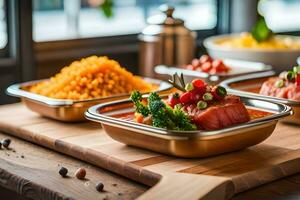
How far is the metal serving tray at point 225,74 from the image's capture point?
249 cm

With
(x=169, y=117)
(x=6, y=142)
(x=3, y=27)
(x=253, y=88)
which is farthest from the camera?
(x=3, y=27)

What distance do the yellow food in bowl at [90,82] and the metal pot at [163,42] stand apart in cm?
60

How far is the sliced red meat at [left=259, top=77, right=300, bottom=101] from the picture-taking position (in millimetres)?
2082

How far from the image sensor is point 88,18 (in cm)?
312

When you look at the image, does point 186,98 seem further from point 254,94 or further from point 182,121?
point 254,94

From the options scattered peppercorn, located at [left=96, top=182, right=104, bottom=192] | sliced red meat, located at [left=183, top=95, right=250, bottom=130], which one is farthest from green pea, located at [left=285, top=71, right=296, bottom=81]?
scattered peppercorn, located at [left=96, top=182, right=104, bottom=192]

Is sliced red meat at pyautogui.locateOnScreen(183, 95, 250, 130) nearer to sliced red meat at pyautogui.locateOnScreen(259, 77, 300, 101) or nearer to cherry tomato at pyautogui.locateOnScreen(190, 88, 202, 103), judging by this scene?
cherry tomato at pyautogui.locateOnScreen(190, 88, 202, 103)

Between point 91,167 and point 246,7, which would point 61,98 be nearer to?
point 91,167

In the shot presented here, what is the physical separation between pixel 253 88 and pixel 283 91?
0.86 feet

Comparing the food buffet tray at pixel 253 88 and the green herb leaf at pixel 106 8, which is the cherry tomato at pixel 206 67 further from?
the green herb leaf at pixel 106 8

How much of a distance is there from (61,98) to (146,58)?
0.78m

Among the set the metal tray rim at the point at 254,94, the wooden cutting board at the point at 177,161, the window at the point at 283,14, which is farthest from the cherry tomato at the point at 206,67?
the window at the point at 283,14

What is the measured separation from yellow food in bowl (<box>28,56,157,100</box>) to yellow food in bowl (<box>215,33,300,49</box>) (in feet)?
3.06

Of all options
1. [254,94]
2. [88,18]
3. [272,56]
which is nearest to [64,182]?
[254,94]
